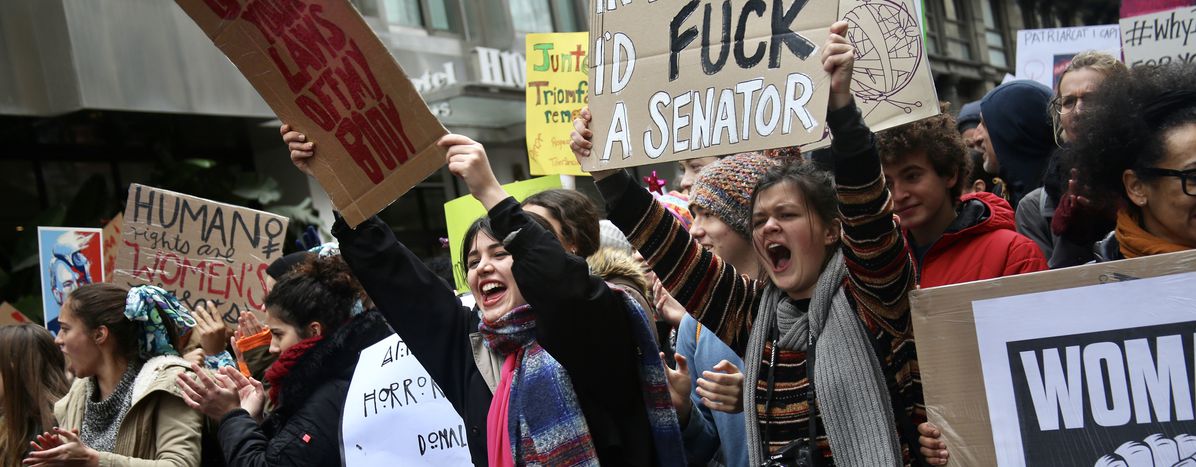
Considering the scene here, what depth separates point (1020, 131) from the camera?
14.6 ft

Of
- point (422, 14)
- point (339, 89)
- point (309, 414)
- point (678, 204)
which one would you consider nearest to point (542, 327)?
point (339, 89)

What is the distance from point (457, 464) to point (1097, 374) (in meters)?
2.20

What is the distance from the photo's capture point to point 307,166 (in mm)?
3162

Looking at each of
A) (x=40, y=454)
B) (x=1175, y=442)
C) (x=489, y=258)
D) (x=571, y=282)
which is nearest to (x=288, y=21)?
(x=489, y=258)

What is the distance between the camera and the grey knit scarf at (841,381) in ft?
8.30

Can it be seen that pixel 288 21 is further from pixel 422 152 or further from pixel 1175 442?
pixel 1175 442

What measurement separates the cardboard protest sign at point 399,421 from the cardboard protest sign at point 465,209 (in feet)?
3.25

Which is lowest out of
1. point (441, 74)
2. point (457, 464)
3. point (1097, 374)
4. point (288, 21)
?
point (457, 464)

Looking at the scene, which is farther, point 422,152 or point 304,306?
point 304,306

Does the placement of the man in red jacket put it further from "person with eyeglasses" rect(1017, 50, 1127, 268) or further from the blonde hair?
the blonde hair

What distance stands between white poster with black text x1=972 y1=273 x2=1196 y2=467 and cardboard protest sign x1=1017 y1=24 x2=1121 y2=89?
16.8ft

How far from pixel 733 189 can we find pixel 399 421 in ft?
4.48

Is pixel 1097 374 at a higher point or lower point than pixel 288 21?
lower

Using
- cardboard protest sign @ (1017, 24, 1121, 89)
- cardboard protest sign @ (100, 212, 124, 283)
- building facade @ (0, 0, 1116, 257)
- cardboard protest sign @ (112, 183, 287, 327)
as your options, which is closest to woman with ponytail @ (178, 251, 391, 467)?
cardboard protest sign @ (112, 183, 287, 327)
